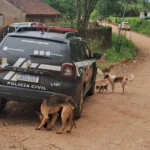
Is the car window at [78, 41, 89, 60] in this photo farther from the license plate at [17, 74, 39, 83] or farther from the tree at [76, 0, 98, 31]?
the tree at [76, 0, 98, 31]

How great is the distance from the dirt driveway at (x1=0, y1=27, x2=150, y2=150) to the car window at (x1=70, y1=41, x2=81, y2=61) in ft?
4.27

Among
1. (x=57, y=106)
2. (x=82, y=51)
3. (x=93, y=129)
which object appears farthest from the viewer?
(x=82, y=51)

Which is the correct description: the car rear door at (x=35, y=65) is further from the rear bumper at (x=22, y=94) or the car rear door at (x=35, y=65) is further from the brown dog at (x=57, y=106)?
the brown dog at (x=57, y=106)

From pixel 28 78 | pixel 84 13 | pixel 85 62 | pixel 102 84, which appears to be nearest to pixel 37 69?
pixel 28 78

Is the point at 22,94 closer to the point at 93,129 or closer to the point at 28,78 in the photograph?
the point at 28,78

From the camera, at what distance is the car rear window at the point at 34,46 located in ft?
23.9

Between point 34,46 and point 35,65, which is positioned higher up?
point 34,46

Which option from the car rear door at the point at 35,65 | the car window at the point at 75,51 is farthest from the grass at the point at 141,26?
the car rear door at the point at 35,65

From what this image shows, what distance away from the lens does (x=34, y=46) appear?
7.37m

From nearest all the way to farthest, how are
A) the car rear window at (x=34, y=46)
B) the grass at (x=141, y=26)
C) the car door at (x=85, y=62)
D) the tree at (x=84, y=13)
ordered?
the car rear window at (x=34, y=46)
the car door at (x=85, y=62)
the tree at (x=84, y=13)
the grass at (x=141, y=26)

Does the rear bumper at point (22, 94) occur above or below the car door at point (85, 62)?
below

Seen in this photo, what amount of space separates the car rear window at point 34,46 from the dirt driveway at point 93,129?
4.58 feet

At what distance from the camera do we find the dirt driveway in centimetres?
618

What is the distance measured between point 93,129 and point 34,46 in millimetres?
1936
